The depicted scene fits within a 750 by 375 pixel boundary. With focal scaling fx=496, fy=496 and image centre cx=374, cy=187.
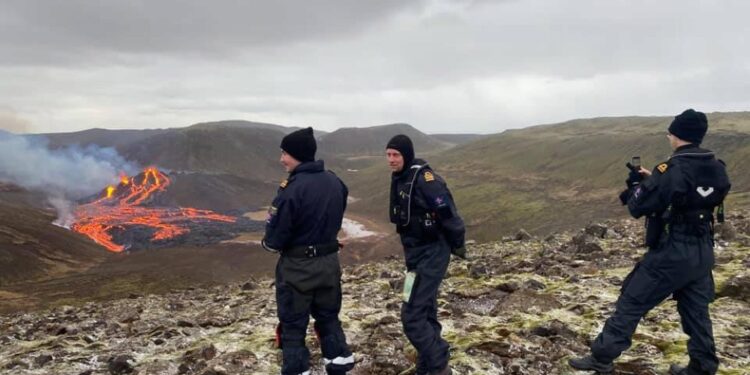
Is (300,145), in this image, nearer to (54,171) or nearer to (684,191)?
(684,191)

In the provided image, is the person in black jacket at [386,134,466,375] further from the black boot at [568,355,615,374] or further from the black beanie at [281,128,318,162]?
the black boot at [568,355,615,374]

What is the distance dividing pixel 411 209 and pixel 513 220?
66.3 meters

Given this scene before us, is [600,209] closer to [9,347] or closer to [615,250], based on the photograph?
[615,250]

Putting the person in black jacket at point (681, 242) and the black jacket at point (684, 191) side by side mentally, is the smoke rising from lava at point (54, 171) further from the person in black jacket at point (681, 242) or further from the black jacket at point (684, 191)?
the black jacket at point (684, 191)

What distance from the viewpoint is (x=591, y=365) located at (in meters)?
6.49

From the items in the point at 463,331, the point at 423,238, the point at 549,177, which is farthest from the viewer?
the point at 549,177

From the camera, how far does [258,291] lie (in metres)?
17.0

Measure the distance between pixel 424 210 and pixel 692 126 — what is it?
11.3 feet

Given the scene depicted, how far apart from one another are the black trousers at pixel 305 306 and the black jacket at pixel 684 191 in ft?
13.0

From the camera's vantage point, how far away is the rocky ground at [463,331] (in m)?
7.33

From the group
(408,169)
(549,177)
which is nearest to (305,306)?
(408,169)

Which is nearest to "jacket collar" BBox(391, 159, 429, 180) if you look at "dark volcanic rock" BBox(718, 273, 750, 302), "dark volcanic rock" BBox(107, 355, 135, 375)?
"dark volcanic rock" BBox(107, 355, 135, 375)

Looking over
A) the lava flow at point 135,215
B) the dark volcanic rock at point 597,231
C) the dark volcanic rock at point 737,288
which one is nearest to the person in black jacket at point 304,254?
the dark volcanic rock at point 737,288

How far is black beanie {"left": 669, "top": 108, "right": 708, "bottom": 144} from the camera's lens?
6086 mm
